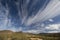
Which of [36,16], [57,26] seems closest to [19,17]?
[36,16]

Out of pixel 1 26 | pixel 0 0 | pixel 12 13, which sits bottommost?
pixel 1 26

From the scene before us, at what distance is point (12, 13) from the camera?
302 centimetres

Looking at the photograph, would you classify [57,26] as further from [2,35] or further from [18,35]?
[2,35]

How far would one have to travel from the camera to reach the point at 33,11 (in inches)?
119

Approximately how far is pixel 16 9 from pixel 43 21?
0.51m

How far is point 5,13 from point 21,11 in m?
0.28

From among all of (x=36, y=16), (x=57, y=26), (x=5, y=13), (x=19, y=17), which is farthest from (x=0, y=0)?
(x=57, y=26)

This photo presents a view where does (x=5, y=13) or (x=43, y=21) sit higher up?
(x=5, y=13)

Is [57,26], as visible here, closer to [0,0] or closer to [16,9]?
[16,9]

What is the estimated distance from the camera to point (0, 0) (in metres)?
3.04

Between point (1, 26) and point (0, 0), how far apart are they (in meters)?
0.45

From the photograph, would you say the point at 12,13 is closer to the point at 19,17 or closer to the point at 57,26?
the point at 19,17

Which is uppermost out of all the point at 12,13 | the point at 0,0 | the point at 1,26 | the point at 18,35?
the point at 0,0

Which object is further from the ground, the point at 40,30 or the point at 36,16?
the point at 36,16
